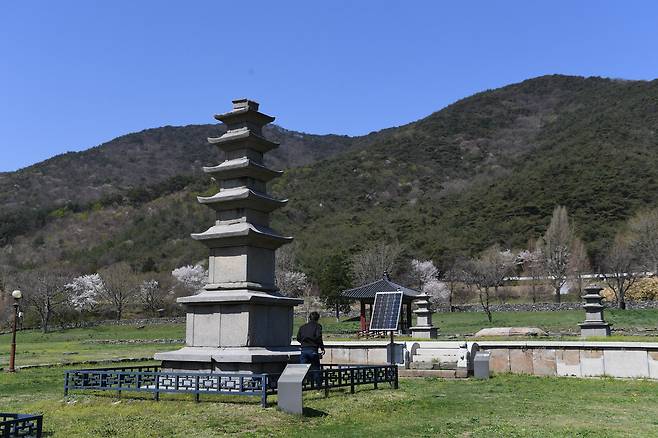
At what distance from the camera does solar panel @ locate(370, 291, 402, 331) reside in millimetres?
19812

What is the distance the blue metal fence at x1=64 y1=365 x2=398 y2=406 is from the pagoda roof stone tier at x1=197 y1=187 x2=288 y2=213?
4.82m

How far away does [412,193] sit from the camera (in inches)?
5507

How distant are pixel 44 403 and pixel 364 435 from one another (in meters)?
7.92

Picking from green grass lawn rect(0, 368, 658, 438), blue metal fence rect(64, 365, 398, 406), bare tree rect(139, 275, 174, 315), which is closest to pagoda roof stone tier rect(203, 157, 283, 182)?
blue metal fence rect(64, 365, 398, 406)

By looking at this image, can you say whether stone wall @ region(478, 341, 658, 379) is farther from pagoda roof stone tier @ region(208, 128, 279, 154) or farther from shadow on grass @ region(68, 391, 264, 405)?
shadow on grass @ region(68, 391, 264, 405)

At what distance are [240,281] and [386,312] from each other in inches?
234

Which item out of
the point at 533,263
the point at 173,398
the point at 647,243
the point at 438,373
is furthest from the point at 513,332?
the point at 533,263

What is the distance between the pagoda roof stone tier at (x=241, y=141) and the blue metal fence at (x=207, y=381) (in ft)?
21.4

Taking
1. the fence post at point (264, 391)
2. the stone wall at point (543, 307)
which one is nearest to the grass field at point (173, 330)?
the stone wall at point (543, 307)

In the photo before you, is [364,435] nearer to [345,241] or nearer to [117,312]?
[117,312]

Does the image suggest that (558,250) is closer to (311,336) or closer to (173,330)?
(173,330)

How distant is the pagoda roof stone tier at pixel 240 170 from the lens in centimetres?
1705

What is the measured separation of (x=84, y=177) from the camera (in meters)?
183

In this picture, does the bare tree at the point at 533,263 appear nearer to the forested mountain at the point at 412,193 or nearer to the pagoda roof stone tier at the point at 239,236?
the forested mountain at the point at 412,193
